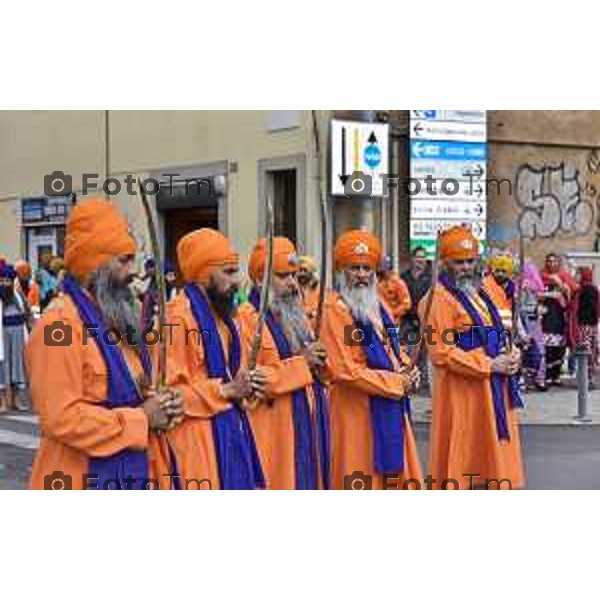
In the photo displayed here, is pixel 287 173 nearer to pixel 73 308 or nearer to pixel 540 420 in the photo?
pixel 540 420

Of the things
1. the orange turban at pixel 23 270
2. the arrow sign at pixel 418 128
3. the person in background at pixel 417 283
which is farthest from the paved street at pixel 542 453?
the arrow sign at pixel 418 128

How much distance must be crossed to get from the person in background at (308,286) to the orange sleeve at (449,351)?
63 centimetres

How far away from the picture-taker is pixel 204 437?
5137mm

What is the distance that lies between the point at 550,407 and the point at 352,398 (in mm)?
6412

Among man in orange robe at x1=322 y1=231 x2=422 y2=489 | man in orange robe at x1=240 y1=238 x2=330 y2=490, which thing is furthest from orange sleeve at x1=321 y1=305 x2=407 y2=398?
man in orange robe at x1=240 y1=238 x2=330 y2=490

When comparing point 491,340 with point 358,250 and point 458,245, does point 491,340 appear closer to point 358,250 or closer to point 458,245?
point 458,245

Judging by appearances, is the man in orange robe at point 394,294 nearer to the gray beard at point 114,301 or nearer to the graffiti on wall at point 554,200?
the graffiti on wall at point 554,200

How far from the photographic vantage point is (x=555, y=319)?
13.8 metres

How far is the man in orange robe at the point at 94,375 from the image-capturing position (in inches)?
168

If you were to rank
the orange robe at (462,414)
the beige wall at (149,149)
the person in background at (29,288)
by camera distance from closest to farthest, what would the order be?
the orange robe at (462,414)
the beige wall at (149,149)
the person in background at (29,288)

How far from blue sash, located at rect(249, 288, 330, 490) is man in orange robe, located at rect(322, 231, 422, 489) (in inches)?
6.0

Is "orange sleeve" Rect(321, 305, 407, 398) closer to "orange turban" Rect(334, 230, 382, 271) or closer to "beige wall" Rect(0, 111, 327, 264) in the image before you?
"orange turban" Rect(334, 230, 382, 271)

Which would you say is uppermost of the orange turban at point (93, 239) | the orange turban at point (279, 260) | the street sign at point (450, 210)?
the street sign at point (450, 210)

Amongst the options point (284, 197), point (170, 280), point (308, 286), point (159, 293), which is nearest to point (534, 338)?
point (284, 197)
